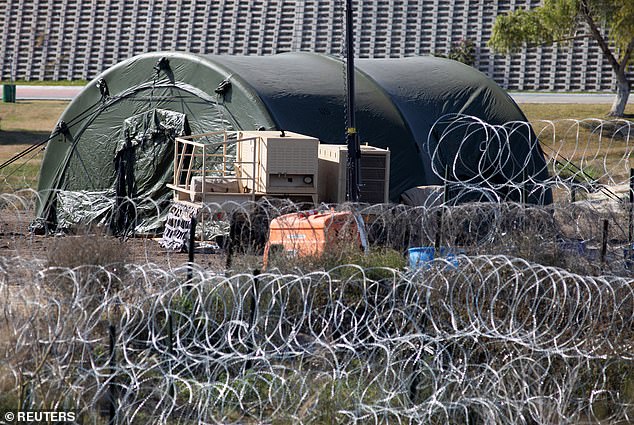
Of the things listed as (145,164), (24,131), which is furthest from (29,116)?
(145,164)

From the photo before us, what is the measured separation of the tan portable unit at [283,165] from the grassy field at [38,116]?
1369 centimetres

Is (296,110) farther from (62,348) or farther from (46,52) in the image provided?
(46,52)

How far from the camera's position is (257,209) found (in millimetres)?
14609

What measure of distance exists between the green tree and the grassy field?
6.30 feet

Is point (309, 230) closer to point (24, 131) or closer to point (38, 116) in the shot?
point (24, 131)

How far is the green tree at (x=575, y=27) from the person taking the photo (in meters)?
31.1

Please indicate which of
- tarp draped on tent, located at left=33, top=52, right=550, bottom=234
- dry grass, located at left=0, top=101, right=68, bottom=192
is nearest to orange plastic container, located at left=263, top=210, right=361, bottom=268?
tarp draped on tent, located at left=33, top=52, right=550, bottom=234

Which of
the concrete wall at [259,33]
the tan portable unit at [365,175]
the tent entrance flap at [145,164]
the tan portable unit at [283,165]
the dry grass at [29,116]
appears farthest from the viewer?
the concrete wall at [259,33]

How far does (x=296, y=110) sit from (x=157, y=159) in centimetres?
273

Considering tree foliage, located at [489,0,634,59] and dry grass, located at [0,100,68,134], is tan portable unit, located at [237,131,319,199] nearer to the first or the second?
dry grass, located at [0,100,68,134]

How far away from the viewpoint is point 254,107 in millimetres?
16891

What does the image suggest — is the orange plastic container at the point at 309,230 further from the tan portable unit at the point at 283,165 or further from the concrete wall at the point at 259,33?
the concrete wall at the point at 259,33

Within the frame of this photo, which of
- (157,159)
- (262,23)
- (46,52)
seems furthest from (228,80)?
(46,52)

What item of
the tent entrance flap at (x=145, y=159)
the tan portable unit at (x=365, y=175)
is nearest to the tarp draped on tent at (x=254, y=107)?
the tent entrance flap at (x=145, y=159)
